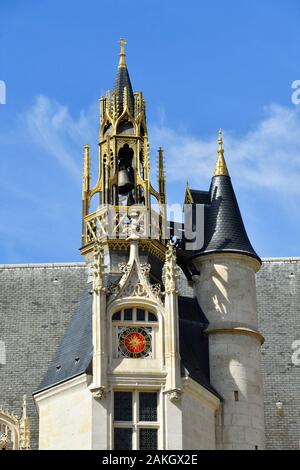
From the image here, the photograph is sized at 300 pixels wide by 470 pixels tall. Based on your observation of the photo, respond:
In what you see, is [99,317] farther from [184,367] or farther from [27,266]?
[27,266]

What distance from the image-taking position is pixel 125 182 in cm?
5203

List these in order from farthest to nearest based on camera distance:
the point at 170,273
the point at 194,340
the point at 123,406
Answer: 1. the point at 194,340
2. the point at 170,273
3. the point at 123,406

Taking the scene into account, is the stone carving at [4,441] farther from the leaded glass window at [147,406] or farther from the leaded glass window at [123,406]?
the leaded glass window at [147,406]

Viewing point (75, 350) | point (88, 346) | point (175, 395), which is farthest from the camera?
point (75, 350)

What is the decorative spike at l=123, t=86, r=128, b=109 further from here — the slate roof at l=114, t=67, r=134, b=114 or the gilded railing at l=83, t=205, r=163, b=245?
the gilded railing at l=83, t=205, r=163, b=245

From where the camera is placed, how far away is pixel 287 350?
5409cm

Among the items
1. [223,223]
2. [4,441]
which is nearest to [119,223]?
[223,223]

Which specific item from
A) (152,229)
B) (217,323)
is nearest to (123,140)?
(152,229)

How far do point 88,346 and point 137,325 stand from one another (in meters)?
1.56

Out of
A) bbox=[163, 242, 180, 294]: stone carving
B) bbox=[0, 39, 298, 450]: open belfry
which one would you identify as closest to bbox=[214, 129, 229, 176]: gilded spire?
bbox=[0, 39, 298, 450]: open belfry

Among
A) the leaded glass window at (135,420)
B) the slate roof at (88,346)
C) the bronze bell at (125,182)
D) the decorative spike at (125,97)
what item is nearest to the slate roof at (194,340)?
the slate roof at (88,346)

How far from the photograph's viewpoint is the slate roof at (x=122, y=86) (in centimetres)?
5269

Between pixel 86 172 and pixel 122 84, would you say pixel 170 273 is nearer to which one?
pixel 86 172

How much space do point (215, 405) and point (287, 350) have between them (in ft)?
19.1
